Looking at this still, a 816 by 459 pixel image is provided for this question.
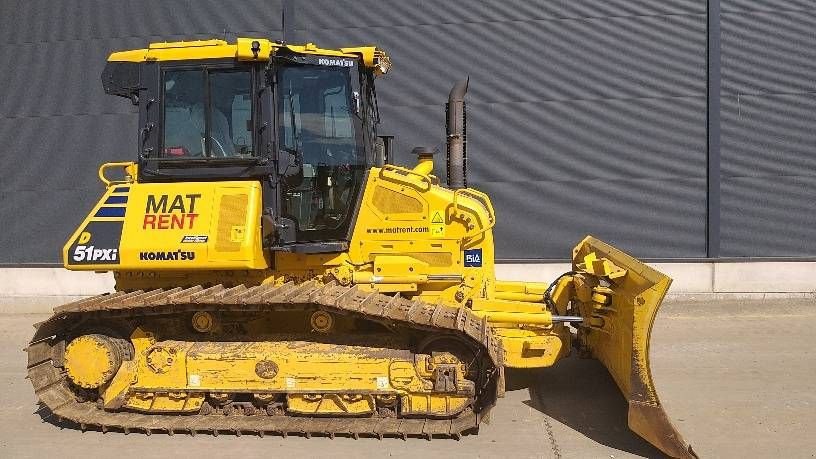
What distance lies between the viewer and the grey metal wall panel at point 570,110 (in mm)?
10852

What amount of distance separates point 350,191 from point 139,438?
267 cm

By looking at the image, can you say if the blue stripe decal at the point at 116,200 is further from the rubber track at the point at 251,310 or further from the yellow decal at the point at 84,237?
the rubber track at the point at 251,310

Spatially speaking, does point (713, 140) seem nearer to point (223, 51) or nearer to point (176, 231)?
point (223, 51)

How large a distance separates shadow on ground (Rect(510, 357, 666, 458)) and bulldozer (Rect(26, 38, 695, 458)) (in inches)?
16.2

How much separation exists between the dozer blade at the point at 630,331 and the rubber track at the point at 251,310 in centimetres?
99

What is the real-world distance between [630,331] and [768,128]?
7658 millimetres

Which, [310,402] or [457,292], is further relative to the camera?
[457,292]

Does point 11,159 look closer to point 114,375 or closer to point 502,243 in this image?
point 114,375

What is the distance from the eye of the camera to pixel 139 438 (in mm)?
5227

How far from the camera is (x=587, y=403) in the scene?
590 centimetres

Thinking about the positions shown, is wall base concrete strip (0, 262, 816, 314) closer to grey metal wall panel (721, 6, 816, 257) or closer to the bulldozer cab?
grey metal wall panel (721, 6, 816, 257)

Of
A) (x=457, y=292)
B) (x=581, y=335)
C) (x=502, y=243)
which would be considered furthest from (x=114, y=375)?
(x=502, y=243)

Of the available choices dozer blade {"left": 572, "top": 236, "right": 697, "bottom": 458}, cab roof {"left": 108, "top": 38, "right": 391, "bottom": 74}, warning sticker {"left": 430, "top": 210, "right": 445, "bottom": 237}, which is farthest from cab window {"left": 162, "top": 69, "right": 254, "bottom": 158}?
dozer blade {"left": 572, "top": 236, "right": 697, "bottom": 458}

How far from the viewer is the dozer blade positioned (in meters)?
4.60
